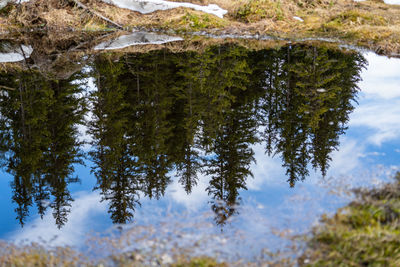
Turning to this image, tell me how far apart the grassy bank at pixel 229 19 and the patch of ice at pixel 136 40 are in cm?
133

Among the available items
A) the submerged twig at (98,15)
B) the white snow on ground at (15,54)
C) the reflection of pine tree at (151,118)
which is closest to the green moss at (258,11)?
the submerged twig at (98,15)

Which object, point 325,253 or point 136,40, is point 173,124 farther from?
point 136,40

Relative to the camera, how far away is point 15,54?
1648 centimetres

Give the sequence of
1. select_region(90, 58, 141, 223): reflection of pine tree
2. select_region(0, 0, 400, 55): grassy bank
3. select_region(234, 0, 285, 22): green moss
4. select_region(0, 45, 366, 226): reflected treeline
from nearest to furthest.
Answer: select_region(90, 58, 141, 223): reflection of pine tree, select_region(0, 45, 366, 226): reflected treeline, select_region(0, 0, 400, 55): grassy bank, select_region(234, 0, 285, 22): green moss

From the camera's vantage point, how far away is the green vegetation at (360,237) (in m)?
4.57

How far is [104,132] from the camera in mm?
9805

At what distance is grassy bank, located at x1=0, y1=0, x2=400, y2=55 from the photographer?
21.0 meters

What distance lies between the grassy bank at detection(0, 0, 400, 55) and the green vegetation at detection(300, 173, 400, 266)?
15966 mm

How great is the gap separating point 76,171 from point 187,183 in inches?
102

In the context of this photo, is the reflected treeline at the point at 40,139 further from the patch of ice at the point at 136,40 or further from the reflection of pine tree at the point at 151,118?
the patch of ice at the point at 136,40

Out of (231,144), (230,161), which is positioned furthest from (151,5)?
(230,161)

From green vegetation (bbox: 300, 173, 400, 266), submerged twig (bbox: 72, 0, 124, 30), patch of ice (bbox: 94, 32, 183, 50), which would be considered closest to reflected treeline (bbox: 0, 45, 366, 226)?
green vegetation (bbox: 300, 173, 400, 266)

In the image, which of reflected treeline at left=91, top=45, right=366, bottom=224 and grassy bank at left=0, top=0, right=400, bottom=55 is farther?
grassy bank at left=0, top=0, right=400, bottom=55

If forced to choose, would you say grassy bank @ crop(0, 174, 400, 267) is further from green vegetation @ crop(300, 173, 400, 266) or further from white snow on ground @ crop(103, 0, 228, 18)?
white snow on ground @ crop(103, 0, 228, 18)
